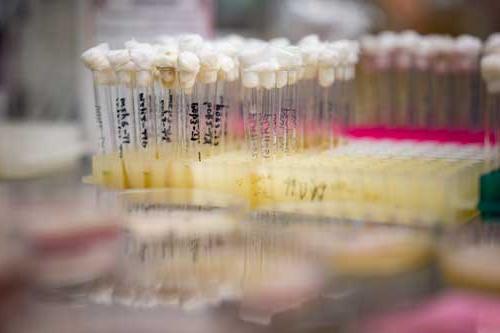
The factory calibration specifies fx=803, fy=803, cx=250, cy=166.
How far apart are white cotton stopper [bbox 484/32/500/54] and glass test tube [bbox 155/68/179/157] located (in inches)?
29.2

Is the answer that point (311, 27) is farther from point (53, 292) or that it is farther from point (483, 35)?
point (53, 292)

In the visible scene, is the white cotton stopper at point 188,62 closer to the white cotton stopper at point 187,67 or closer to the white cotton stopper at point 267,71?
the white cotton stopper at point 187,67

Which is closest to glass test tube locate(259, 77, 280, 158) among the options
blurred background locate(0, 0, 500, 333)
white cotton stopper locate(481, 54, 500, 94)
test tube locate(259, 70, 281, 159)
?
test tube locate(259, 70, 281, 159)

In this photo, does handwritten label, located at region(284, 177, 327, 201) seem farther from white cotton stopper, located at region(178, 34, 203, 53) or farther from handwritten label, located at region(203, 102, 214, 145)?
white cotton stopper, located at region(178, 34, 203, 53)

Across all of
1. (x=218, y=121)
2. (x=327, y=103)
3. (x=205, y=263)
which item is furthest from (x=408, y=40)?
(x=205, y=263)

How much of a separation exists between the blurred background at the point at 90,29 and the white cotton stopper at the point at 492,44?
15 centimetres

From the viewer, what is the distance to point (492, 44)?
190cm

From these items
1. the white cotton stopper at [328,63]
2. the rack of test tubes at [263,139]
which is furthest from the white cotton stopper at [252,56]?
the white cotton stopper at [328,63]

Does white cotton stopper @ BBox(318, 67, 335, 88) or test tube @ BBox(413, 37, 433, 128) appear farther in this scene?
test tube @ BBox(413, 37, 433, 128)

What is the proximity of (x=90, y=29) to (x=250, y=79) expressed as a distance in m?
0.48

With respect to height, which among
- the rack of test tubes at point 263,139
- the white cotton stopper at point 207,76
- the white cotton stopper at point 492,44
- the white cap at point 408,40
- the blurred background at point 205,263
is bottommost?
the blurred background at point 205,263

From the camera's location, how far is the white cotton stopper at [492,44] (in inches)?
72.8

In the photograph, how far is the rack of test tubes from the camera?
1.60m

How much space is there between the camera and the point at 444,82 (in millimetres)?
2201
